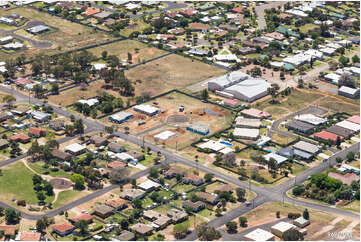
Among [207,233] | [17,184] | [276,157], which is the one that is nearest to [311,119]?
[276,157]

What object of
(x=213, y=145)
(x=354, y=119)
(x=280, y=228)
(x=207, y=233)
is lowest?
(x=354, y=119)

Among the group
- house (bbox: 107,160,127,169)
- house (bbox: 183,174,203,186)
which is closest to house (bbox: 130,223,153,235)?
house (bbox: 183,174,203,186)

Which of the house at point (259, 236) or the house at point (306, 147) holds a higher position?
the house at point (259, 236)

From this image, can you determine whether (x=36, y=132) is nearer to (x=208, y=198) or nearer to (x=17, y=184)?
(x=17, y=184)

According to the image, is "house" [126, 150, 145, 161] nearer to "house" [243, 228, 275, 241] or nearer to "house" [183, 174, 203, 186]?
"house" [183, 174, 203, 186]

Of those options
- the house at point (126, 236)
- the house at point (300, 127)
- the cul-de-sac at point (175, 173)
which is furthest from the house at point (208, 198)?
the house at point (300, 127)

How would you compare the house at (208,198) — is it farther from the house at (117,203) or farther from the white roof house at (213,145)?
the white roof house at (213,145)
